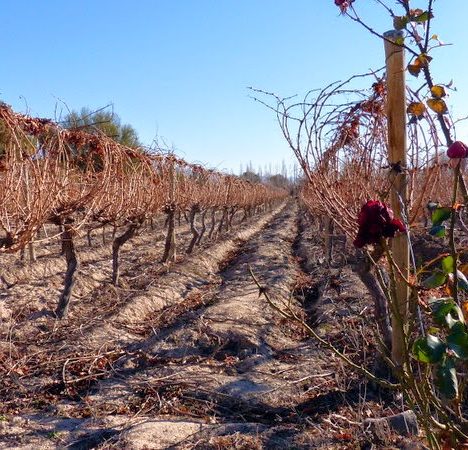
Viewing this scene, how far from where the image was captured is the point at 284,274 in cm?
946

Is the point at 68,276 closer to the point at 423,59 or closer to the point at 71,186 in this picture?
the point at 71,186

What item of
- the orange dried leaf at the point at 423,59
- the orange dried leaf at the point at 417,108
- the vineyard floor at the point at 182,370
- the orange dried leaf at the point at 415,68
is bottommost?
the vineyard floor at the point at 182,370

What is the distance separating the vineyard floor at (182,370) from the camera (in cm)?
353

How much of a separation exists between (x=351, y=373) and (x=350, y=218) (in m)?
1.47

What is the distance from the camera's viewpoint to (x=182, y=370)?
477cm

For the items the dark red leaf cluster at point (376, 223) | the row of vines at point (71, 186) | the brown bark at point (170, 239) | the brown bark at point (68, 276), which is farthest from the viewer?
the brown bark at point (170, 239)

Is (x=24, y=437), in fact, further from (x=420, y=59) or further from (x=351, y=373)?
(x=420, y=59)

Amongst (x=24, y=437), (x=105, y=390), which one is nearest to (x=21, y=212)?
(x=105, y=390)

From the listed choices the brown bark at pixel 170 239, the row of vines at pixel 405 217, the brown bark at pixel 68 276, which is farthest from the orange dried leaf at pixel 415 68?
the brown bark at pixel 170 239

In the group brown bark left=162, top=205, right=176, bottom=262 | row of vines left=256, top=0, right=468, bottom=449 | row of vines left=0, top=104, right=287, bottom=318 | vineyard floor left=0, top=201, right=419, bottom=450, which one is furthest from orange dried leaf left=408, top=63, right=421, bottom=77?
brown bark left=162, top=205, right=176, bottom=262

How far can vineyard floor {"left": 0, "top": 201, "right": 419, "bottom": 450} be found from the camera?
11.6 feet

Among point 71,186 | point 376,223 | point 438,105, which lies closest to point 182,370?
point 71,186

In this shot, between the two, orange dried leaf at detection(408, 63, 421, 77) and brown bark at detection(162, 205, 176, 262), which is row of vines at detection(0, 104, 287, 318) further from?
orange dried leaf at detection(408, 63, 421, 77)

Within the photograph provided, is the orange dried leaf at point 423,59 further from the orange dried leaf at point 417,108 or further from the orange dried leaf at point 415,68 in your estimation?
the orange dried leaf at point 417,108
